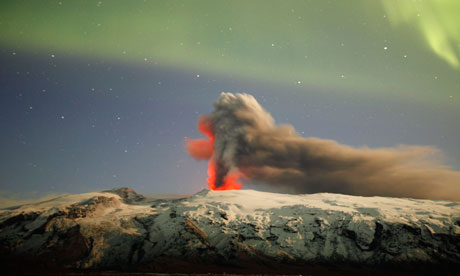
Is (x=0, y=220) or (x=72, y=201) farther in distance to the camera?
(x=72, y=201)

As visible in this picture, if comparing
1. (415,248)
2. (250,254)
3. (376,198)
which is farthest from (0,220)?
(376,198)

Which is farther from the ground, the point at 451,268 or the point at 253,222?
the point at 253,222

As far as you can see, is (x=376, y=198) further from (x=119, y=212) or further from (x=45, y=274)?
(x=45, y=274)

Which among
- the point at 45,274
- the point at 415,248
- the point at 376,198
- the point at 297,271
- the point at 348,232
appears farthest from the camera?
the point at 376,198

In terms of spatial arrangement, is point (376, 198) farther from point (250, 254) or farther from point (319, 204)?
A: point (250, 254)

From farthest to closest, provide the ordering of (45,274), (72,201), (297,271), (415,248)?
(72,201) → (415,248) → (297,271) → (45,274)

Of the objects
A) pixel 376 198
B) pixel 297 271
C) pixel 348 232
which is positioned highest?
pixel 376 198
